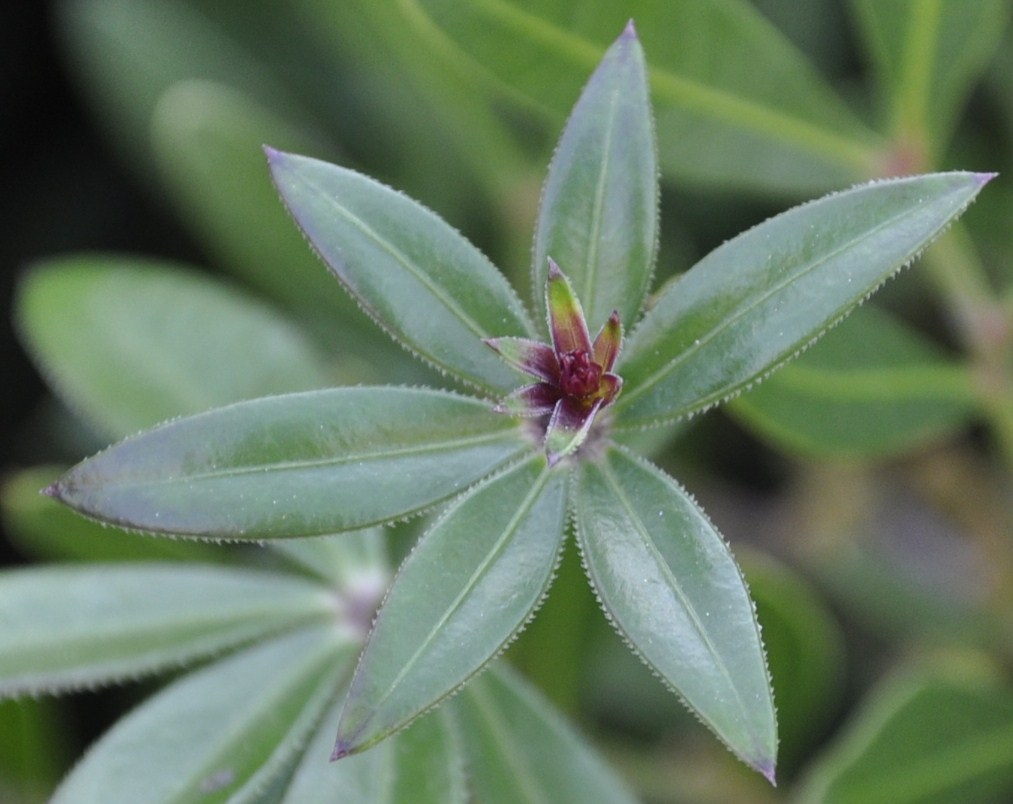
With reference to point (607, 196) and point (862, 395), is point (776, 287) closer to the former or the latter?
point (607, 196)

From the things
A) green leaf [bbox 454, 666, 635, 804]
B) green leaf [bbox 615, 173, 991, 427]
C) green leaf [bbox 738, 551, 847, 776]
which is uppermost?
green leaf [bbox 615, 173, 991, 427]

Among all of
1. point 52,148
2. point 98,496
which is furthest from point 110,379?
point 52,148

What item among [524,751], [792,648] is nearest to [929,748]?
[792,648]

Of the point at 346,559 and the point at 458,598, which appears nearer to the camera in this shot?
the point at 458,598

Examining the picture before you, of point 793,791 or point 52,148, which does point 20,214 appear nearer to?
point 52,148

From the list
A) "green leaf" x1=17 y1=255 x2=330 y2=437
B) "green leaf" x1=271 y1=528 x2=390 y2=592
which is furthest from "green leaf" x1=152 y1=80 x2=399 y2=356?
"green leaf" x1=271 y1=528 x2=390 y2=592

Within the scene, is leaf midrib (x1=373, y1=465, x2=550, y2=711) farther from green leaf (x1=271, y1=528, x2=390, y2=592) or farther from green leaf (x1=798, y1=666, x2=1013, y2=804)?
green leaf (x1=798, y1=666, x2=1013, y2=804)
